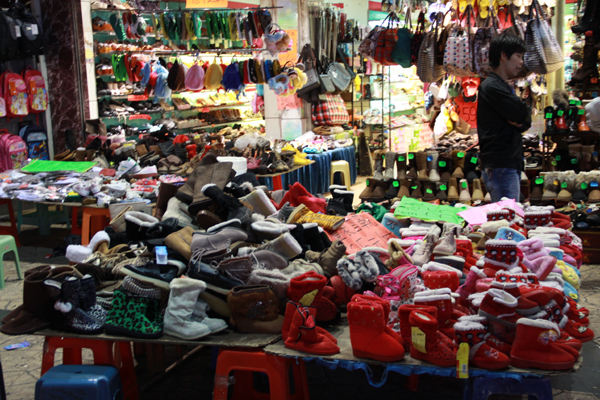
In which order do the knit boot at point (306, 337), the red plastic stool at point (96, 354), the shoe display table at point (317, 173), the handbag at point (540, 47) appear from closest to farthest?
the knit boot at point (306, 337)
the red plastic stool at point (96, 354)
the handbag at point (540, 47)
the shoe display table at point (317, 173)

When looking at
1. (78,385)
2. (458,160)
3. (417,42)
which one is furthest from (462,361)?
(417,42)

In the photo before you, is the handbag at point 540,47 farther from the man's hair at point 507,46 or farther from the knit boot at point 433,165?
the man's hair at point 507,46

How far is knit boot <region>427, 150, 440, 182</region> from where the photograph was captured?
5954 millimetres

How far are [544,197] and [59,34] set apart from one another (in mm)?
6646

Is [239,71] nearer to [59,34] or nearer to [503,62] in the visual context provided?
[59,34]

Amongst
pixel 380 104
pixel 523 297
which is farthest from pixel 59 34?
pixel 523 297

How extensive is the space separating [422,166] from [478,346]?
399 centimetres

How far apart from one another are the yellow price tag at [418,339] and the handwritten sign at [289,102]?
711 cm

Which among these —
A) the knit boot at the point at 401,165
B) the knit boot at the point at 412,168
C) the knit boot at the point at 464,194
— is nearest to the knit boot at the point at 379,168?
the knit boot at the point at 401,165

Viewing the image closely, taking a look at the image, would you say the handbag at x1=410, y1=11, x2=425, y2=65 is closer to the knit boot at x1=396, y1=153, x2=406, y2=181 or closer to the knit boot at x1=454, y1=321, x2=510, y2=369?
the knit boot at x1=396, y1=153, x2=406, y2=181

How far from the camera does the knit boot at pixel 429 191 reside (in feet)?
19.2

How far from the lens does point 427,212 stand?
3.70 meters

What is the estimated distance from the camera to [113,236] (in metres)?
3.33

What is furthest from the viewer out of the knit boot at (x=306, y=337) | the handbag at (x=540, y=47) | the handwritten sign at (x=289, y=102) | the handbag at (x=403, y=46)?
the handwritten sign at (x=289, y=102)
